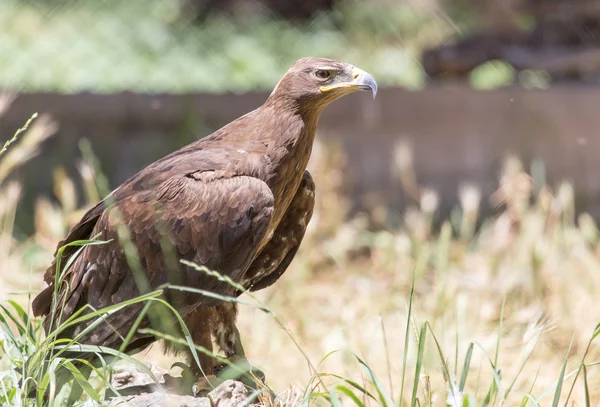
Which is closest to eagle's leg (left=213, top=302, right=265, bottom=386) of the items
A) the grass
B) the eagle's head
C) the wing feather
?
the wing feather

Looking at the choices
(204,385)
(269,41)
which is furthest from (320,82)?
(269,41)

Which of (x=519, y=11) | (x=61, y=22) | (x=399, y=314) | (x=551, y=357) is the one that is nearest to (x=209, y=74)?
(x=61, y=22)

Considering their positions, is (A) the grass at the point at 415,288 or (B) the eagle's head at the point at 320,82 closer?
(B) the eagle's head at the point at 320,82

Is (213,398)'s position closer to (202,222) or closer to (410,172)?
(202,222)

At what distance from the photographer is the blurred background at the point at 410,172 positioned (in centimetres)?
468

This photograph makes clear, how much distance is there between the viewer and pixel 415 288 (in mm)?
5121

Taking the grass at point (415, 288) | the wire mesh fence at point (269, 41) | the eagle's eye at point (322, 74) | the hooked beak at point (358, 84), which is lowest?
the grass at point (415, 288)

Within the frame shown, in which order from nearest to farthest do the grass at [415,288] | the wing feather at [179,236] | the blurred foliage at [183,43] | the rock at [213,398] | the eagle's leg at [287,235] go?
the rock at [213,398] → the wing feather at [179,236] → the eagle's leg at [287,235] → the grass at [415,288] → the blurred foliage at [183,43]

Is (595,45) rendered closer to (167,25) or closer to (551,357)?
(551,357)

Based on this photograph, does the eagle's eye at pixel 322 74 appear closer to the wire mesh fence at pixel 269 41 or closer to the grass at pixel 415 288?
the grass at pixel 415 288

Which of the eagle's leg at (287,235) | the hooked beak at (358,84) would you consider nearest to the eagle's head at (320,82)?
the hooked beak at (358,84)

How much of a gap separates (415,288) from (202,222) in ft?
7.50

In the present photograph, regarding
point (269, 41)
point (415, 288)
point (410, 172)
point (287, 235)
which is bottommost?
point (415, 288)

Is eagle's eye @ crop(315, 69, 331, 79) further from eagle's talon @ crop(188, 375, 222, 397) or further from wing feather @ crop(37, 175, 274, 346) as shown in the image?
eagle's talon @ crop(188, 375, 222, 397)
